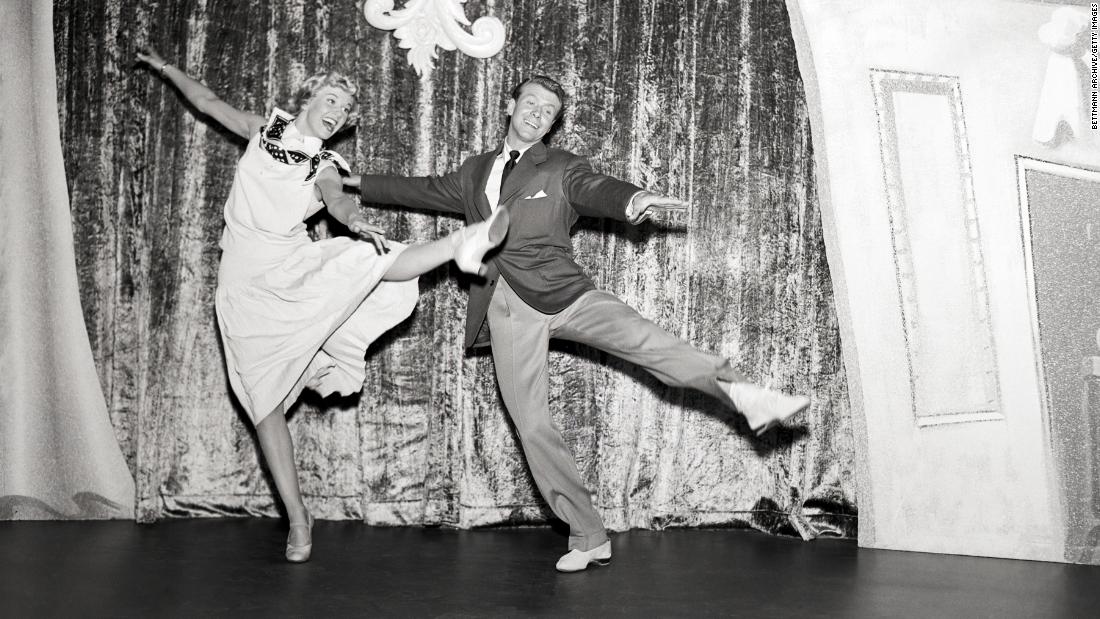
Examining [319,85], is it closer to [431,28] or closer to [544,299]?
[431,28]

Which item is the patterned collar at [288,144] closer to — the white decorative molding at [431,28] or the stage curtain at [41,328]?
the white decorative molding at [431,28]

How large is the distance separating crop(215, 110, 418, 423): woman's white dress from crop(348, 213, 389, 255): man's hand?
61 millimetres

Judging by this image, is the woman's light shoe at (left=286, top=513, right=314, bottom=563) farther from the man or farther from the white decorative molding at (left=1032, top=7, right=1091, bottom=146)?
the white decorative molding at (left=1032, top=7, right=1091, bottom=146)

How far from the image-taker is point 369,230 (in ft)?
10.1

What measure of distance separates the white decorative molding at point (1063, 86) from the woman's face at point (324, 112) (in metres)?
2.47

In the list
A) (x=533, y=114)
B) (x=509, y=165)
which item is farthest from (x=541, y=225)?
(x=533, y=114)

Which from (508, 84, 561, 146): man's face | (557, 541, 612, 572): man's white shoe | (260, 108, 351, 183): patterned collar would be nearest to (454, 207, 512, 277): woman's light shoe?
(508, 84, 561, 146): man's face

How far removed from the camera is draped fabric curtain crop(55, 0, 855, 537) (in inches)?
150

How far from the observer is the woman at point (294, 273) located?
3.16 m

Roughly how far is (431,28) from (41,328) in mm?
1913

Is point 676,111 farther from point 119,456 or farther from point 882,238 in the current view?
point 119,456

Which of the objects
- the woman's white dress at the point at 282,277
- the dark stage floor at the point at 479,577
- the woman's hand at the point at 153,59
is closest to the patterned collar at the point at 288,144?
the woman's white dress at the point at 282,277

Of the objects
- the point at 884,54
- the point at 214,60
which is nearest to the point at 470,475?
the point at 214,60

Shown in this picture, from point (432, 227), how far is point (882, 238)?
172cm
